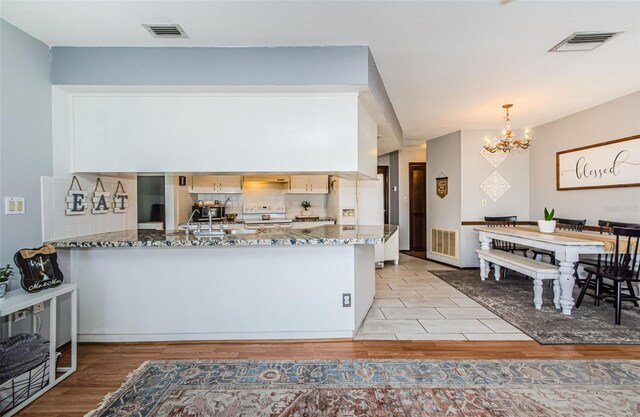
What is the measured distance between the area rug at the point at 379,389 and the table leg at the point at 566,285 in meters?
0.95

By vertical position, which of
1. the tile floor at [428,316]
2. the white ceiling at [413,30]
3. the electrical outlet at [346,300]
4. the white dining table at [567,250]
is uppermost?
the white ceiling at [413,30]

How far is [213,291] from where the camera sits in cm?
269

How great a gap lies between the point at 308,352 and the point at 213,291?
37.8 inches

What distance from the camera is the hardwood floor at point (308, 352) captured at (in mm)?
2316

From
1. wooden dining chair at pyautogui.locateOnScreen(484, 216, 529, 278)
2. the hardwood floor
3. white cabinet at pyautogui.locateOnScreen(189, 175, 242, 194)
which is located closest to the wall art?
wooden dining chair at pyautogui.locateOnScreen(484, 216, 529, 278)

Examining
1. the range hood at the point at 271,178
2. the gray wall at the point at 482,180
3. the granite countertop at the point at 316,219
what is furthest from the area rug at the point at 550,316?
the range hood at the point at 271,178

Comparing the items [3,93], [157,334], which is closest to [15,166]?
[3,93]

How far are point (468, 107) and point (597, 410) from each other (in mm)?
3468

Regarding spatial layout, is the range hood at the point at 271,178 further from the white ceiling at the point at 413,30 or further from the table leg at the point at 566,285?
the table leg at the point at 566,285

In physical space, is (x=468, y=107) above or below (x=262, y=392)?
above

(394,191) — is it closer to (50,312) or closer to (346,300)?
(346,300)

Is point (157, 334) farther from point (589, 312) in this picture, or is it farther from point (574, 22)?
point (589, 312)

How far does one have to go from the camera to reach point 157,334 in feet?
8.79

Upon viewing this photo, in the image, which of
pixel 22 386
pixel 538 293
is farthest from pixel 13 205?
pixel 538 293
